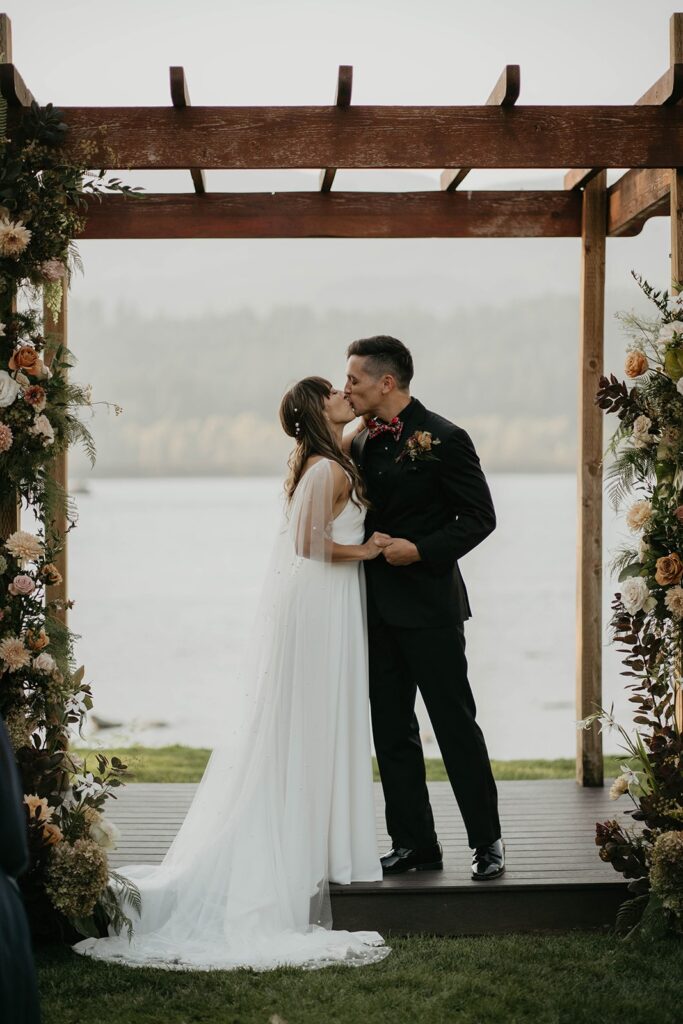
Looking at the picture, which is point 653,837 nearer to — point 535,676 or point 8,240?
point 8,240

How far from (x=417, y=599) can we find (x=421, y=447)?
57 centimetres

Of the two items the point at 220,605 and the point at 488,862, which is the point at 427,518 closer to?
the point at 488,862

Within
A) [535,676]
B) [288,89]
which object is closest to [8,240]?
[288,89]

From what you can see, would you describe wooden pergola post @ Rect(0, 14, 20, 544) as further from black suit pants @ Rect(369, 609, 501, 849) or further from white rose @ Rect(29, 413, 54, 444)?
black suit pants @ Rect(369, 609, 501, 849)

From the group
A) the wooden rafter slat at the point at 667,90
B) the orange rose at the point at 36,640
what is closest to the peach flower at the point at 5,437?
the orange rose at the point at 36,640

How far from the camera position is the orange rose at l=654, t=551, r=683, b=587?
409 cm

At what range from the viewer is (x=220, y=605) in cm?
2412

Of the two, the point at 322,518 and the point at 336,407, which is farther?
the point at 336,407

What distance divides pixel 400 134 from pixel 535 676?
641 inches

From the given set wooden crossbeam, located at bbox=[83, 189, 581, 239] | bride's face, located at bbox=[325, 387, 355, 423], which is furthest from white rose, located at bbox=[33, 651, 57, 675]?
wooden crossbeam, located at bbox=[83, 189, 581, 239]

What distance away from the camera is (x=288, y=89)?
47.4 ft

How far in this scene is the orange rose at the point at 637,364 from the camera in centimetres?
417

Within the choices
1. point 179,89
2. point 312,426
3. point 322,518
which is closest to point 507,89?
point 179,89

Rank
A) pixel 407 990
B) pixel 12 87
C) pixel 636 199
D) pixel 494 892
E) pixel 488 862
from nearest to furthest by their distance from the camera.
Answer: pixel 407 990 → pixel 12 87 → pixel 494 892 → pixel 488 862 → pixel 636 199
